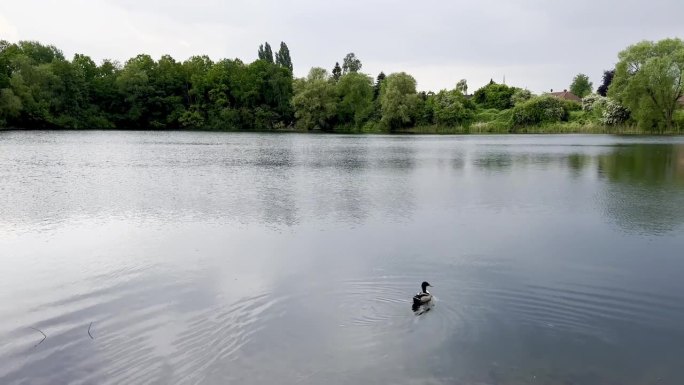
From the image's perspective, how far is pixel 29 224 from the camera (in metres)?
16.1

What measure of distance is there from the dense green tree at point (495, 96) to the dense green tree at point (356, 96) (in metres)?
22.0

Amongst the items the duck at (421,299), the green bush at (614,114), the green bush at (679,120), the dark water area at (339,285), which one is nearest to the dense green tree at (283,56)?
the green bush at (614,114)

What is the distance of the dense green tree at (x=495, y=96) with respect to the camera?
10250cm

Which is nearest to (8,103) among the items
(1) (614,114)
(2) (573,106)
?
(1) (614,114)

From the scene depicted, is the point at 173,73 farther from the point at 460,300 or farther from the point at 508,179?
the point at 460,300

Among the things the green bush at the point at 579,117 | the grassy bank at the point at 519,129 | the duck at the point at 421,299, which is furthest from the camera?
the green bush at the point at 579,117

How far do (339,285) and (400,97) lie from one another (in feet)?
284

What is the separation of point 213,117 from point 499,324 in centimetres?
11348

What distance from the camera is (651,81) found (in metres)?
70.7

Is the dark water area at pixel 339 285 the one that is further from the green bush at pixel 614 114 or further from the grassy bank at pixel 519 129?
the green bush at pixel 614 114

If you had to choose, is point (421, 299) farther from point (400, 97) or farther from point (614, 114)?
point (400, 97)

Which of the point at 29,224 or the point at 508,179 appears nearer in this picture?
the point at 29,224

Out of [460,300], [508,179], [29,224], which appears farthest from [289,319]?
[508,179]

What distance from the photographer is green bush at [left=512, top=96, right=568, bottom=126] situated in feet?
293
